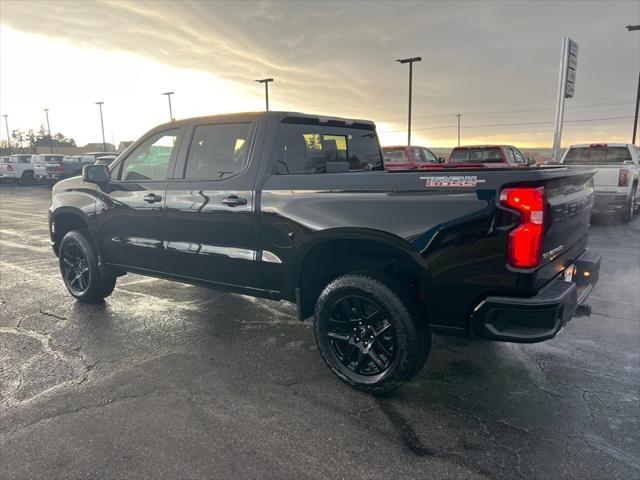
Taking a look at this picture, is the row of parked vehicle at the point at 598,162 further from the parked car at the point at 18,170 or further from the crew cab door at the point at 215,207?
the parked car at the point at 18,170

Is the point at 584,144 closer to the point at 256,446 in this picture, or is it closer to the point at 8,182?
the point at 256,446

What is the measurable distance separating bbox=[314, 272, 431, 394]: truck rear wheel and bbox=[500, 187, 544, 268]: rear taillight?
31.5 inches

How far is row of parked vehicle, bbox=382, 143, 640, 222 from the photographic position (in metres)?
10.1

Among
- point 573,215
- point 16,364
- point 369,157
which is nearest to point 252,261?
point 369,157

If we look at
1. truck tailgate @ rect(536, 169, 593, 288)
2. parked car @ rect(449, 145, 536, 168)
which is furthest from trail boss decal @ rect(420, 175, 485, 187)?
parked car @ rect(449, 145, 536, 168)

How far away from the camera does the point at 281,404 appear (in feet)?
10.1

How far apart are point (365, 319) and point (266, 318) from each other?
1.77 metres

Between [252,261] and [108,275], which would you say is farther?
[108,275]

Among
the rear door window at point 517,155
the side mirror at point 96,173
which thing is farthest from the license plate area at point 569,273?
the rear door window at point 517,155

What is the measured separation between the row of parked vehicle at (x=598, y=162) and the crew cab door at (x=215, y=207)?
3780 millimetres

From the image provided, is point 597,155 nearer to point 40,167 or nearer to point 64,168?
point 64,168

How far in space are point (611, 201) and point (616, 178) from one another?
20.7 inches

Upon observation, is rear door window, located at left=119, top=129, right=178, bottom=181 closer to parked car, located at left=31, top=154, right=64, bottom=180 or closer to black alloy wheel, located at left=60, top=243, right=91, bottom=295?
black alloy wheel, located at left=60, top=243, right=91, bottom=295

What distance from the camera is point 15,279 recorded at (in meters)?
6.31
